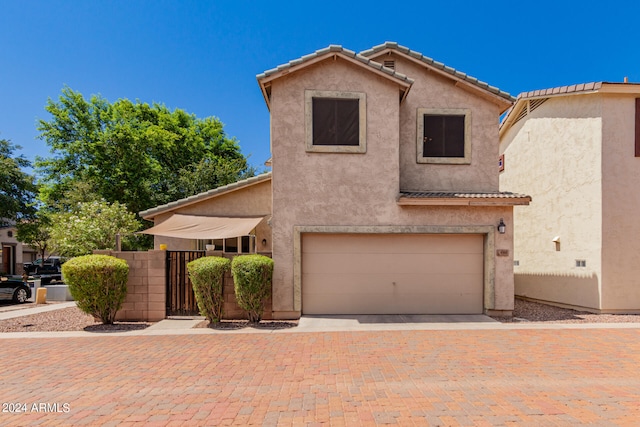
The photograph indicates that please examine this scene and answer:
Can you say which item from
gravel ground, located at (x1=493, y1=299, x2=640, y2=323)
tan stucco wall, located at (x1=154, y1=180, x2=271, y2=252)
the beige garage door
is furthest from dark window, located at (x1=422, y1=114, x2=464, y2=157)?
tan stucco wall, located at (x1=154, y1=180, x2=271, y2=252)

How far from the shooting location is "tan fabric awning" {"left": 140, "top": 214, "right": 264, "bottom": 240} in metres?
11.5

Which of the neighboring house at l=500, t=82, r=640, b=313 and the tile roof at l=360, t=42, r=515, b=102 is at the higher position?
the tile roof at l=360, t=42, r=515, b=102

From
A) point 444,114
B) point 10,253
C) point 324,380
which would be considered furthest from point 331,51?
point 10,253

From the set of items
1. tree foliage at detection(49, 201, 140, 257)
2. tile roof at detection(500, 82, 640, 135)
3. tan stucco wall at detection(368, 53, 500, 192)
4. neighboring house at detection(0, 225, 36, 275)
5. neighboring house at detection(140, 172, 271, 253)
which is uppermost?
tile roof at detection(500, 82, 640, 135)

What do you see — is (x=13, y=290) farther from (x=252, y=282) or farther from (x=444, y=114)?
(x=444, y=114)

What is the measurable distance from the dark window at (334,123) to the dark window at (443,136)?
2.76m

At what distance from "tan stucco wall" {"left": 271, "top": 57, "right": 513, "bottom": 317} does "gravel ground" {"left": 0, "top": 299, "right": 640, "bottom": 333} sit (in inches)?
47.5

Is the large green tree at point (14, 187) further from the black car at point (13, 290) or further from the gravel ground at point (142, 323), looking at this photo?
the gravel ground at point (142, 323)

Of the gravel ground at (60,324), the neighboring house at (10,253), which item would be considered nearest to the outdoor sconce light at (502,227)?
the gravel ground at (60,324)

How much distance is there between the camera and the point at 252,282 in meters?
9.63

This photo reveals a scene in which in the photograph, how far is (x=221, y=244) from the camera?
14.8 metres

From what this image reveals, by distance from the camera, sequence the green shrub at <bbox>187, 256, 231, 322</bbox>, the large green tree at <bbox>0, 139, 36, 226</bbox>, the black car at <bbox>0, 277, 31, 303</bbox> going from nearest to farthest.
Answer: the green shrub at <bbox>187, 256, 231, 322</bbox>
the black car at <bbox>0, 277, 31, 303</bbox>
the large green tree at <bbox>0, 139, 36, 226</bbox>

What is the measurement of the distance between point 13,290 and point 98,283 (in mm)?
9801

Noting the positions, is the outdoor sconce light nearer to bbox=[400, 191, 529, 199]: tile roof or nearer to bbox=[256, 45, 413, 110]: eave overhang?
bbox=[400, 191, 529, 199]: tile roof
